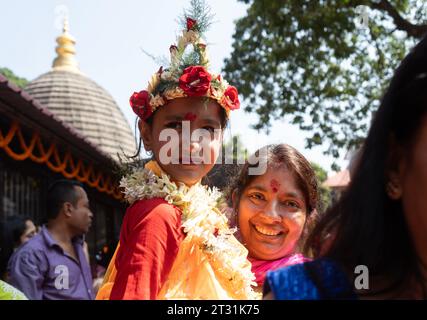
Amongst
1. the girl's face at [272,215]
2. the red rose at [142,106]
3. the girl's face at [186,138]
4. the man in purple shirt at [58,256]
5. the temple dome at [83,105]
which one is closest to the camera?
the girl's face at [186,138]

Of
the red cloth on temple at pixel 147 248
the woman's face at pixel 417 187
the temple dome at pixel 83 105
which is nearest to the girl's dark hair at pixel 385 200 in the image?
the woman's face at pixel 417 187

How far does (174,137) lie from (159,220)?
1.01 ft

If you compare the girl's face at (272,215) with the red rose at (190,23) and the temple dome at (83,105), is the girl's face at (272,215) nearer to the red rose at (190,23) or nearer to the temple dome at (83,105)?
the red rose at (190,23)

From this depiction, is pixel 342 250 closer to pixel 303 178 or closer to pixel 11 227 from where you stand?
pixel 303 178

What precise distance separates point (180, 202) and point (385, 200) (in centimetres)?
83

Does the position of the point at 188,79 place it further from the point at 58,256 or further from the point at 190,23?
the point at 58,256

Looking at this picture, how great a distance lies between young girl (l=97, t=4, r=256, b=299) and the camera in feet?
5.15

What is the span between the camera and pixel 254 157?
2.29 meters

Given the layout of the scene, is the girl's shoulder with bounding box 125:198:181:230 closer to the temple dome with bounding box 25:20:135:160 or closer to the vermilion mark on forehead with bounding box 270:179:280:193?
the vermilion mark on forehead with bounding box 270:179:280:193

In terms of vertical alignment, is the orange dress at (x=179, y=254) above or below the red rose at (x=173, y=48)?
below

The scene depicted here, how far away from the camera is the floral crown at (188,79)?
73.4 inches

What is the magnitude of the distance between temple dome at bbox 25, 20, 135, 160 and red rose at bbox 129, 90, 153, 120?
458 inches

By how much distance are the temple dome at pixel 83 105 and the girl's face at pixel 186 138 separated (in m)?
11.7
